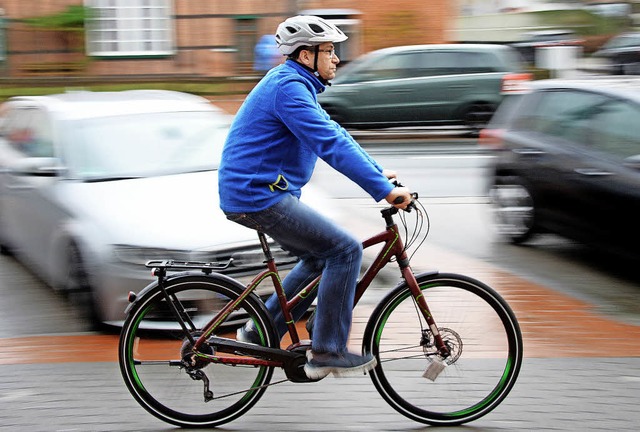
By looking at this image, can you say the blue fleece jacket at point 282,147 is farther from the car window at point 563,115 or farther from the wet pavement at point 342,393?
the car window at point 563,115

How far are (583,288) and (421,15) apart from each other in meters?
18.9

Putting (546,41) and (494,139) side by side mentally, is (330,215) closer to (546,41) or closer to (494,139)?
(494,139)

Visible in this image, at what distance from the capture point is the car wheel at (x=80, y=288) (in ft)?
22.6

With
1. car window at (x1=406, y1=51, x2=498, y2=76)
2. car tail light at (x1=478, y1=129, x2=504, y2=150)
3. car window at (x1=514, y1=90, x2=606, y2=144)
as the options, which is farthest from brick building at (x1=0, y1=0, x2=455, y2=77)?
car window at (x1=514, y1=90, x2=606, y2=144)

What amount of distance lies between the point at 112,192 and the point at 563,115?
12.9 feet

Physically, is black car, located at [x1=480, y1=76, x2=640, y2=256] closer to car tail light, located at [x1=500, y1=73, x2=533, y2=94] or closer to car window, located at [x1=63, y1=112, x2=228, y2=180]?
car window, located at [x1=63, y1=112, x2=228, y2=180]

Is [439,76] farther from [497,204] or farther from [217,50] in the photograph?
[497,204]

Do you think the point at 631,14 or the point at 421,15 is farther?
the point at 631,14

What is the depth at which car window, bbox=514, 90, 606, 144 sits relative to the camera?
28.5ft

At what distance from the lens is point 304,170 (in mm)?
4832

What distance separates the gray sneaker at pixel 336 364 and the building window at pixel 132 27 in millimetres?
18854

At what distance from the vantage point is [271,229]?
4766mm

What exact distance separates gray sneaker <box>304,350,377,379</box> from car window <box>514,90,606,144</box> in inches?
172

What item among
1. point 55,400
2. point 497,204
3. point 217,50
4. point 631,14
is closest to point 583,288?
point 497,204
